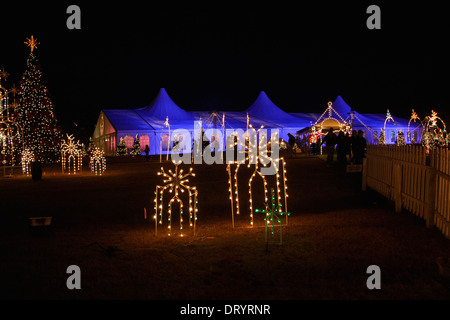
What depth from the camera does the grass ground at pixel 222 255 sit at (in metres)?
4.39

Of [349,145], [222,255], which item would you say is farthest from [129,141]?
[222,255]

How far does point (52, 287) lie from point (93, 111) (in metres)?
78.9

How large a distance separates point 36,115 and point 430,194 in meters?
24.9

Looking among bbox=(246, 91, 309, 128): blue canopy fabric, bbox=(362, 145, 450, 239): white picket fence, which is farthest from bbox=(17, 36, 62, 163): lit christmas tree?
bbox=(362, 145, 450, 239): white picket fence

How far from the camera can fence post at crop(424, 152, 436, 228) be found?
734 cm

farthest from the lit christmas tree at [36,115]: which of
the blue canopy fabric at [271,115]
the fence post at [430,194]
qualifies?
the fence post at [430,194]

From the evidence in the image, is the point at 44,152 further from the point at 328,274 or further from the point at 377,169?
the point at 328,274

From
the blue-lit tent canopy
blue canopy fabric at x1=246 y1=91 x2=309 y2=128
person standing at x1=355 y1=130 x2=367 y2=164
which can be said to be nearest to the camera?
person standing at x1=355 y1=130 x2=367 y2=164

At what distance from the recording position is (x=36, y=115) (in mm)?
26781

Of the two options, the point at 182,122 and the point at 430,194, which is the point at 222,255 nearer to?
the point at 430,194

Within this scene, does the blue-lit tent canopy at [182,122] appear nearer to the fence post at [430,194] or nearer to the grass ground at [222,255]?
the grass ground at [222,255]

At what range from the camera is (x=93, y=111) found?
79.5 m

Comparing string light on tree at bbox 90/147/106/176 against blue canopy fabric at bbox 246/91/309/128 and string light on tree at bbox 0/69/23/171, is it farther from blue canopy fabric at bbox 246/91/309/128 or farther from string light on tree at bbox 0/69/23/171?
blue canopy fabric at bbox 246/91/309/128

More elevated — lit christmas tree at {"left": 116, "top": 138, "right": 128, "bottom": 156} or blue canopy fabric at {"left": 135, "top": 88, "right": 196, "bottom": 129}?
blue canopy fabric at {"left": 135, "top": 88, "right": 196, "bottom": 129}
